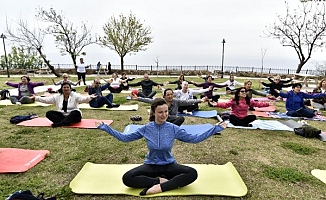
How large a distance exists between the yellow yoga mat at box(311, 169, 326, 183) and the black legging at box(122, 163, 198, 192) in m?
1.86

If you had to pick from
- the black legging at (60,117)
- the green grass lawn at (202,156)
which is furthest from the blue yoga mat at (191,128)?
the black legging at (60,117)

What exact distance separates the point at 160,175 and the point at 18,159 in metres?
2.38

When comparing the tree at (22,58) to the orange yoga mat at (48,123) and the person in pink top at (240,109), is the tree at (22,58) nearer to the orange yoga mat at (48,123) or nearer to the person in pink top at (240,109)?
the orange yoga mat at (48,123)

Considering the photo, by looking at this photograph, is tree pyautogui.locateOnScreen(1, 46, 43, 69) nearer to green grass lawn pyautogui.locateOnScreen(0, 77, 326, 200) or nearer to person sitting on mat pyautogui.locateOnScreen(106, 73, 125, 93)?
person sitting on mat pyautogui.locateOnScreen(106, 73, 125, 93)

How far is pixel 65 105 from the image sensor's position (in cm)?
624

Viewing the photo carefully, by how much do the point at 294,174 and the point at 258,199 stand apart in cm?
100

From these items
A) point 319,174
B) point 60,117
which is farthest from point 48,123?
point 319,174

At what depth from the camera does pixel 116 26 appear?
28.5 meters

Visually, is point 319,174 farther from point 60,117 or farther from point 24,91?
point 24,91

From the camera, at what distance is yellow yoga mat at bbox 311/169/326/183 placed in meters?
3.69

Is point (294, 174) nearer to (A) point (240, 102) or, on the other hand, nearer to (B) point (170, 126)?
(B) point (170, 126)

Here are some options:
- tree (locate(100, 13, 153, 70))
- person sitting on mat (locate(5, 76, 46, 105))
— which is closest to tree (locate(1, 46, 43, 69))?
tree (locate(100, 13, 153, 70))

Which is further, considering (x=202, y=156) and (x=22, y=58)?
(x=22, y=58)

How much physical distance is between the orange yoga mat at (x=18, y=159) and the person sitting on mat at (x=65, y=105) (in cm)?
162
